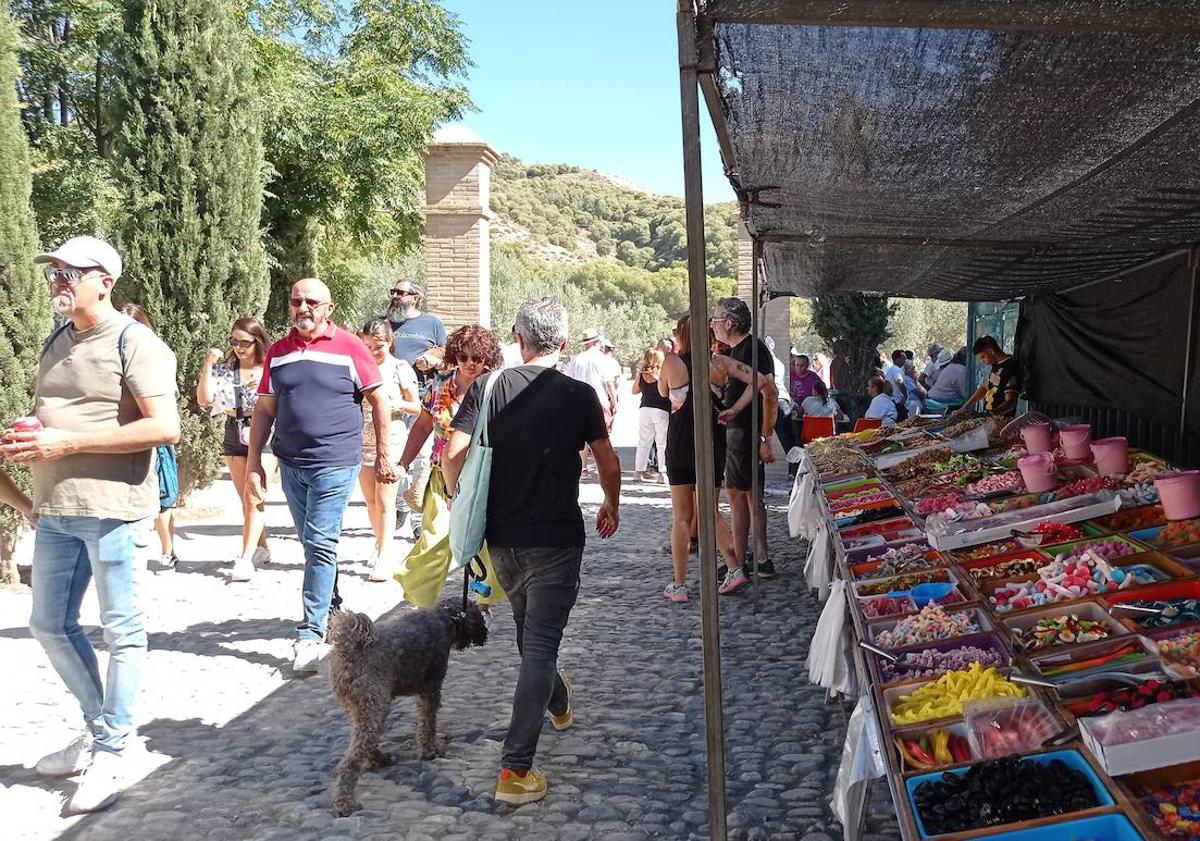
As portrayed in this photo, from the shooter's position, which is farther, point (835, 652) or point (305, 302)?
point (305, 302)

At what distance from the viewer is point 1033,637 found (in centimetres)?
353

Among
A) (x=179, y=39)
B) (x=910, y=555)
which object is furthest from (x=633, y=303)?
(x=910, y=555)

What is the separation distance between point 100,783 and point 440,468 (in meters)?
1.99

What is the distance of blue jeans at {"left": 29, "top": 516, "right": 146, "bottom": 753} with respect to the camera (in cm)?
369

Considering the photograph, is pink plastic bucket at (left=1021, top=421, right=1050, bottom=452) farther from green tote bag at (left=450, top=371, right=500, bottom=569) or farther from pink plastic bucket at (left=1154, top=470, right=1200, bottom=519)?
green tote bag at (left=450, top=371, right=500, bottom=569)

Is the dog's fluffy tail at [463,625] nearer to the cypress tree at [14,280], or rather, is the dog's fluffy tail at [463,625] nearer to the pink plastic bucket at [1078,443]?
the pink plastic bucket at [1078,443]

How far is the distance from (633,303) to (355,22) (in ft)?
121

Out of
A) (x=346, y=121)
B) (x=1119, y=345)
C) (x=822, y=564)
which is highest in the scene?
(x=346, y=121)

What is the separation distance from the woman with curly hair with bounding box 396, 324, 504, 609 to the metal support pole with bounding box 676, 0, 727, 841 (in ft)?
4.77

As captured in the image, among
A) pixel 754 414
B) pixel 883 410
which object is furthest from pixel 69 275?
pixel 883 410

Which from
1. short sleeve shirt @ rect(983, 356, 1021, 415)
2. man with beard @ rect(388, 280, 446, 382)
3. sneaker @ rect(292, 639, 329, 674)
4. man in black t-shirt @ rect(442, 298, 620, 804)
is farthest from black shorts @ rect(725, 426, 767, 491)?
short sleeve shirt @ rect(983, 356, 1021, 415)

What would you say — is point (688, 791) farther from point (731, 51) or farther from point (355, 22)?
point (355, 22)

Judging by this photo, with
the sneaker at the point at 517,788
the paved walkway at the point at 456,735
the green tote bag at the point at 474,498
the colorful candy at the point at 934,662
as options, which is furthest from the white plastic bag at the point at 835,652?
the green tote bag at the point at 474,498

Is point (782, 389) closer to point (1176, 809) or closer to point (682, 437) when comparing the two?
point (682, 437)
